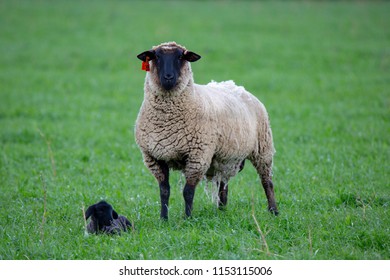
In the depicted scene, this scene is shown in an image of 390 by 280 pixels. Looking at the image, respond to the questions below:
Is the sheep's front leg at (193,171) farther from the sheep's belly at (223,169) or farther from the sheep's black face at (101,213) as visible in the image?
the sheep's black face at (101,213)

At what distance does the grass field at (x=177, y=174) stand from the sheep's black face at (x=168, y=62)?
1.54 meters

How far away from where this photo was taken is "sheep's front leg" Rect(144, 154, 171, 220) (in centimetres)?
747

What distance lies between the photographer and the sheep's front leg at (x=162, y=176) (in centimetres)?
747

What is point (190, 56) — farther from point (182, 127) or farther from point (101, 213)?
point (101, 213)

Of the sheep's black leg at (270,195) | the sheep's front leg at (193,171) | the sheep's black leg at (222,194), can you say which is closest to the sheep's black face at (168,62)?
the sheep's front leg at (193,171)

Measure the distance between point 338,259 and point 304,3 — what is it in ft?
112

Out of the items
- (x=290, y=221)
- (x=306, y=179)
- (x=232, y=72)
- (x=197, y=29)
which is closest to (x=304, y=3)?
(x=197, y=29)

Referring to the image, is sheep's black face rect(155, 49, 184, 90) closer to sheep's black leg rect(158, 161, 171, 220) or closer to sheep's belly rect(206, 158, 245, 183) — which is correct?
sheep's black leg rect(158, 161, 171, 220)

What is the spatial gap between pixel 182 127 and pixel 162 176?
68 centimetres

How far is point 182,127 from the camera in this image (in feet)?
24.2

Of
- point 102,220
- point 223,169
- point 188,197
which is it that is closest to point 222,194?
point 223,169

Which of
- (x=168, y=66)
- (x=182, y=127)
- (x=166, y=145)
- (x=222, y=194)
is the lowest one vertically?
(x=222, y=194)

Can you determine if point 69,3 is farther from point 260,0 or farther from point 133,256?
point 133,256

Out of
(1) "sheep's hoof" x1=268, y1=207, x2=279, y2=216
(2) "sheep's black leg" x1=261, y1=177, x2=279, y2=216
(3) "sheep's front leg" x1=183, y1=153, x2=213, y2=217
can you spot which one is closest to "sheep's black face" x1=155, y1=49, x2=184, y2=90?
(3) "sheep's front leg" x1=183, y1=153, x2=213, y2=217
